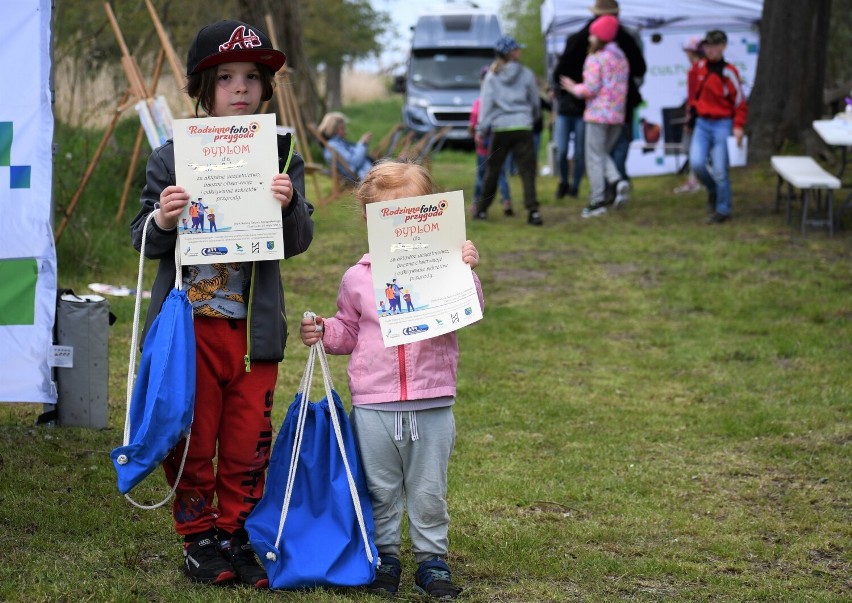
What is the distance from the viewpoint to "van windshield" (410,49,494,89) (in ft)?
78.9

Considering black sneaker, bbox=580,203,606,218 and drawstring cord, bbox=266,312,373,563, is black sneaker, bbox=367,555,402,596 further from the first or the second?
black sneaker, bbox=580,203,606,218

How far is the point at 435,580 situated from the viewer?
3631 mm

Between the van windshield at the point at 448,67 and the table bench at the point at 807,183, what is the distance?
1237 cm

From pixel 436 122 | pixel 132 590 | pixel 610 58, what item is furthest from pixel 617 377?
pixel 436 122

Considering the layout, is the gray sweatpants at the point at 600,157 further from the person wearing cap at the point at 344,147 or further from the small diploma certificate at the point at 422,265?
the small diploma certificate at the point at 422,265

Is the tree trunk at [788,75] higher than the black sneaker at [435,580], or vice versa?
the tree trunk at [788,75]

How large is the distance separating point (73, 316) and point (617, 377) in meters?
3.32

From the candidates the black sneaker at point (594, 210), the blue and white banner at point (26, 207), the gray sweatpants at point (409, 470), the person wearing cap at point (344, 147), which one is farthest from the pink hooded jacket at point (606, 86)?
the gray sweatpants at point (409, 470)

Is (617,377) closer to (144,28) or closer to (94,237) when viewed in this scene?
(94,237)

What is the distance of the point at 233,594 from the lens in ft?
11.6

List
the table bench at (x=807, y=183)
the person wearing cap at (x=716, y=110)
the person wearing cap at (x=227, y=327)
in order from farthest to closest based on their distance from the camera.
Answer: the person wearing cap at (x=716, y=110) < the table bench at (x=807, y=183) < the person wearing cap at (x=227, y=327)

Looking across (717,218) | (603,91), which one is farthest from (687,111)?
(717,218)

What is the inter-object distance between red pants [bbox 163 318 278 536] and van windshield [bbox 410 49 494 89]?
2086cm

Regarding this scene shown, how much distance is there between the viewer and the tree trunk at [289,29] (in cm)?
1560
